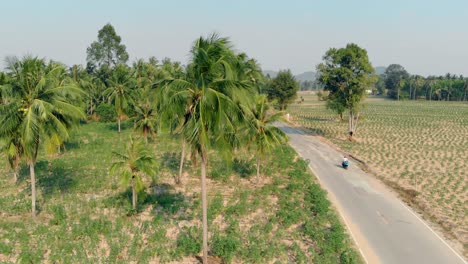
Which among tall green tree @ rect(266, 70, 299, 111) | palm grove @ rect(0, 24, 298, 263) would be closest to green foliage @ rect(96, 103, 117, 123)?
tall green tree @ rect(266, 70, 299, 111)

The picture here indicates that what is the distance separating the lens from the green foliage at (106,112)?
5534cm

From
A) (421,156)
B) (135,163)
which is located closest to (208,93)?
(135,163)

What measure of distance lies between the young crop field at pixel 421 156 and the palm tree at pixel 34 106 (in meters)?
20.4

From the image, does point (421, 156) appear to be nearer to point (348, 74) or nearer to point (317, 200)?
point (348, 74)

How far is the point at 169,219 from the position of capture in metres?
19.6

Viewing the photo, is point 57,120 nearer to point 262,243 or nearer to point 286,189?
point 262,243

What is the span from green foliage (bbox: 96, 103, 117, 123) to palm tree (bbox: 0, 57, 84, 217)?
3896cm

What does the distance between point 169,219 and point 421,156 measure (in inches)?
1091

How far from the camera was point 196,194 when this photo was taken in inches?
929

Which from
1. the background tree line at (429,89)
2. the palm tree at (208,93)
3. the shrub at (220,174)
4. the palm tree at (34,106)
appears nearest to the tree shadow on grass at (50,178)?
the palm tree at (34,106)

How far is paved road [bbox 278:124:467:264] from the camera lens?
1611 cm

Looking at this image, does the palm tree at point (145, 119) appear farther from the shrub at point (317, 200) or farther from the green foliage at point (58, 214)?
the shrub at point (317, 200)

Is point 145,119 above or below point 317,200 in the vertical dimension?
above

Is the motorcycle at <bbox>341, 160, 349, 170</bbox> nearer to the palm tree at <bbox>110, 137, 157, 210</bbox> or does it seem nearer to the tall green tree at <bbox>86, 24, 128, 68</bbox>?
the palm tree at <bbox>110, 137, 157, 210</bbox>
